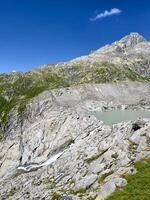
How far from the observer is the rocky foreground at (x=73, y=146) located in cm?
4028

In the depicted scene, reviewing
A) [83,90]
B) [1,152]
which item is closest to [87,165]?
[1,152]

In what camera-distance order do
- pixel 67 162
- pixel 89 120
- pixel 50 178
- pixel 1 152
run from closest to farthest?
pixel 50 178
pixel 67 162
pixel 89 120
pixel 1 152

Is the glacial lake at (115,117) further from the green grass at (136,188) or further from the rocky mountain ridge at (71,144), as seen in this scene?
the green grass at (136,188)

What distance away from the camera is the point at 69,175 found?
4619 cm

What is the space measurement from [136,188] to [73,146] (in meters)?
39.7

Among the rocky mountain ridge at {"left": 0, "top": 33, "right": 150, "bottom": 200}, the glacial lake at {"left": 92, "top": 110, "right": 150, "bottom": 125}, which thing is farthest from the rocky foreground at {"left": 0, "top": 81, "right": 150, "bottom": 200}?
the glacial lake at {"left": 92, "top": 110, "right": 150, "bottom": 125}

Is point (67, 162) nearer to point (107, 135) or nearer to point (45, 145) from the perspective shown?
point (107, 135)

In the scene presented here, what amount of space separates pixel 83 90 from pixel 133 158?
128 metres

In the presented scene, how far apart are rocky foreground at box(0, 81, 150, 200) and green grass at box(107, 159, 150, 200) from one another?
85 centimetres

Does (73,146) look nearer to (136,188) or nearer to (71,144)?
(71,144)

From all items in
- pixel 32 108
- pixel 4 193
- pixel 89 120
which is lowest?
pixel 4 193

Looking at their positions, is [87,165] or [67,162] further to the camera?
[67,162]

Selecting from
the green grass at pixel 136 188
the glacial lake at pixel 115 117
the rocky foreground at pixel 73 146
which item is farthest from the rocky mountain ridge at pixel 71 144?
the glacial lake at pixel 115 117

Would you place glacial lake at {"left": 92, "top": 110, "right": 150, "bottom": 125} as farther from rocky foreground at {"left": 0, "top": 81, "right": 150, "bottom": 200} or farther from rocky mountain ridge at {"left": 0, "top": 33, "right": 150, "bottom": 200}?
rocky foreground at {"left": 0, "top": 81, "right": 150, "bottom": 200}
